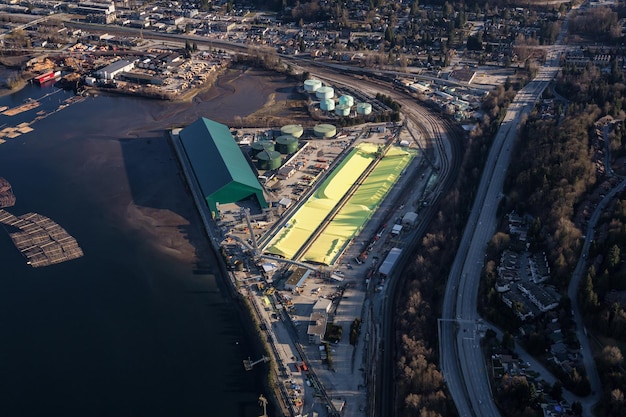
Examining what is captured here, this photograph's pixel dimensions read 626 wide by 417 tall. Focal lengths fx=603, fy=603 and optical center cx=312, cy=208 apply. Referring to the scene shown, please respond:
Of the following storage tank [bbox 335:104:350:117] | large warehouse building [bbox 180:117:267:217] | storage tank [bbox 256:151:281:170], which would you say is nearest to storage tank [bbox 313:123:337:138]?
storage tank [bbox 335:104:350:117]

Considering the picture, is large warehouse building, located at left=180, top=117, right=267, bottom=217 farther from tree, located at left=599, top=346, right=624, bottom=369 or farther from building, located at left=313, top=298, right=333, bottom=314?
tree, located at left=599, top=346, right=624, bottom=369

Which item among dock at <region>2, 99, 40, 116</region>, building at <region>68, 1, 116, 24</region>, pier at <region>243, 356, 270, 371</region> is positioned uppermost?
building at <region>68, 1, 116, 24</region>

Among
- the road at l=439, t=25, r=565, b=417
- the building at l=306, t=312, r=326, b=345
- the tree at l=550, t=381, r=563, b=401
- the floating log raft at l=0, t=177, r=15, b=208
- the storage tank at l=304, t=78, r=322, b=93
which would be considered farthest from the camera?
the storage tank at l=304, t=78, r=322, b=93

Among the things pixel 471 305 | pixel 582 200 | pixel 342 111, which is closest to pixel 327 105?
pixel 342 111

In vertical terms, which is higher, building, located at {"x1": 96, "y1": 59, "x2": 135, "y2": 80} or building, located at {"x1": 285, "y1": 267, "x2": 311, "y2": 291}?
building, located at {"x1": 96, "y1": 59, "x2": 135, "y2": 80}

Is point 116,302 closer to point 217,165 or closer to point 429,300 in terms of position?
point 217,165

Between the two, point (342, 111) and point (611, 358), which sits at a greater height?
point (342, 111)

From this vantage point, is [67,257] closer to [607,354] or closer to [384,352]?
[384,352]
